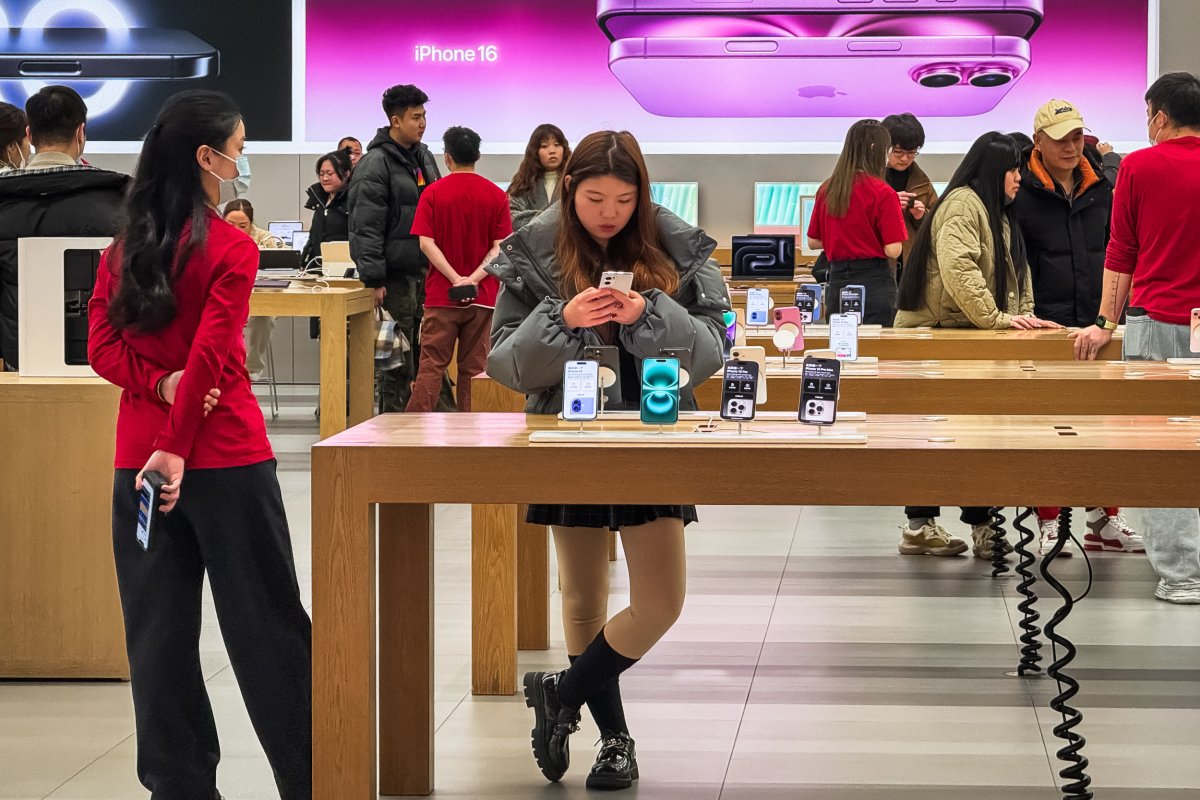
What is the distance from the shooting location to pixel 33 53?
444 inches

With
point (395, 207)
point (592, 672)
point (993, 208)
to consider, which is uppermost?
point (395, 207)

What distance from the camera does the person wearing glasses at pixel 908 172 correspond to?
7762 mm

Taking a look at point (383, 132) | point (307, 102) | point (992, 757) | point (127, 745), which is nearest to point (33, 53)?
point (307, 102)

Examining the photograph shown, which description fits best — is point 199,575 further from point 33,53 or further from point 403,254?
point 33,53

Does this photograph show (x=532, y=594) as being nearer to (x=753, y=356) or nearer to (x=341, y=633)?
(x=753, y=356)

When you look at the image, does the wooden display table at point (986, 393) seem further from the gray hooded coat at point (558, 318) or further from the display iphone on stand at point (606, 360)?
the display iphone on stand at point (606, 360)

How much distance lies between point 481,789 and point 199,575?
75 centimetres

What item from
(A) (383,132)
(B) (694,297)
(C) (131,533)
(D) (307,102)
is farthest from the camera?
(D) (307,102)

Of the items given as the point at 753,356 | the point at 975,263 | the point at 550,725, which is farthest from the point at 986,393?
the point at 975,263

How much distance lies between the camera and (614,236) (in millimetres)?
3039

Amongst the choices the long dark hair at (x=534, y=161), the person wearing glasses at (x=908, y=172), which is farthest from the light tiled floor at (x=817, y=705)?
the person wearing glasses at (x=908, y=172)

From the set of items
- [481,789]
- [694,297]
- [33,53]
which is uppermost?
[33,53]

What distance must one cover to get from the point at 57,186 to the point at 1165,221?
3.09 metres

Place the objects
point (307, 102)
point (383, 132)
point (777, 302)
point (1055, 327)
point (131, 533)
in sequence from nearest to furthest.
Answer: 1. point (131, 533)
2. point (1055, 327)
3. point (383, 132)
4. point (777, 302)
5. point (307, 102)
